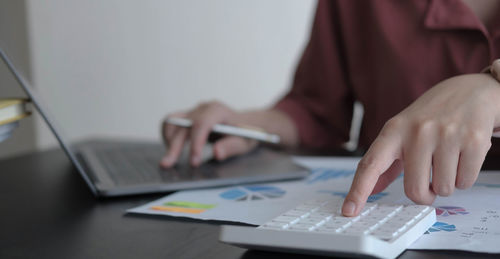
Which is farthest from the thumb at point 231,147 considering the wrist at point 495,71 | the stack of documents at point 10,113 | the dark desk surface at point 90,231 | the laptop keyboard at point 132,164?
the wrist at point 495,71

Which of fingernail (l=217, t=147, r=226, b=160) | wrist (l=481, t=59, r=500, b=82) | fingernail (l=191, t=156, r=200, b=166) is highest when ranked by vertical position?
wrist (l=481, t=59, r=500, b=82)

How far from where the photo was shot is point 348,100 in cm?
131

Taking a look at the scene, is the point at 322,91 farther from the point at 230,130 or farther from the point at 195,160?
the point at 195,160

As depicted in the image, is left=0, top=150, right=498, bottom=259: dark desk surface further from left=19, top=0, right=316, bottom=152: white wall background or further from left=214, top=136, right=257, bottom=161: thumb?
left=19, top=0, right=316, bottom=152: white wall background

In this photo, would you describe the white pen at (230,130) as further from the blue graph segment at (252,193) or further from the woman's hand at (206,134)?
the blue graph segment at (252,193)

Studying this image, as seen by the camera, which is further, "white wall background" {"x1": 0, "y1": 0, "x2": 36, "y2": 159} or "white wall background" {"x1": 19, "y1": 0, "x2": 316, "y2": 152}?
"white wall background" {"x1": 19, "y1": 0, "x2": 316, "y2": 152}

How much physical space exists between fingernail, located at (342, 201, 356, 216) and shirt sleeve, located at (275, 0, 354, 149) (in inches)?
28.9

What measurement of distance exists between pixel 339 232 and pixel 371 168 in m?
0.09

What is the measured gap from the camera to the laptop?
0.69m

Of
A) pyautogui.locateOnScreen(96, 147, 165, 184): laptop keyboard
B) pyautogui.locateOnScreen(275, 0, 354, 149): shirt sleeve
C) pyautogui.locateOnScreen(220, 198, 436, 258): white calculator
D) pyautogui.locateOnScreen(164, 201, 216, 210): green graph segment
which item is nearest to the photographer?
pyautogui.locateOnScreen(220, 198, 436, 258): white calculator

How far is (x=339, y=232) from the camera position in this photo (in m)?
0.45

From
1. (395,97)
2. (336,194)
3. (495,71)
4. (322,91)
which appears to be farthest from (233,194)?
(322,91)

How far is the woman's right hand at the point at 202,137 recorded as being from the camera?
885mm

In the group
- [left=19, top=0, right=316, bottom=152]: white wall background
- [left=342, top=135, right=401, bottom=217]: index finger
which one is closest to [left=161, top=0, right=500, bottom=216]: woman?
[left=342, top=135, right=401, bottom=217]: index finger
